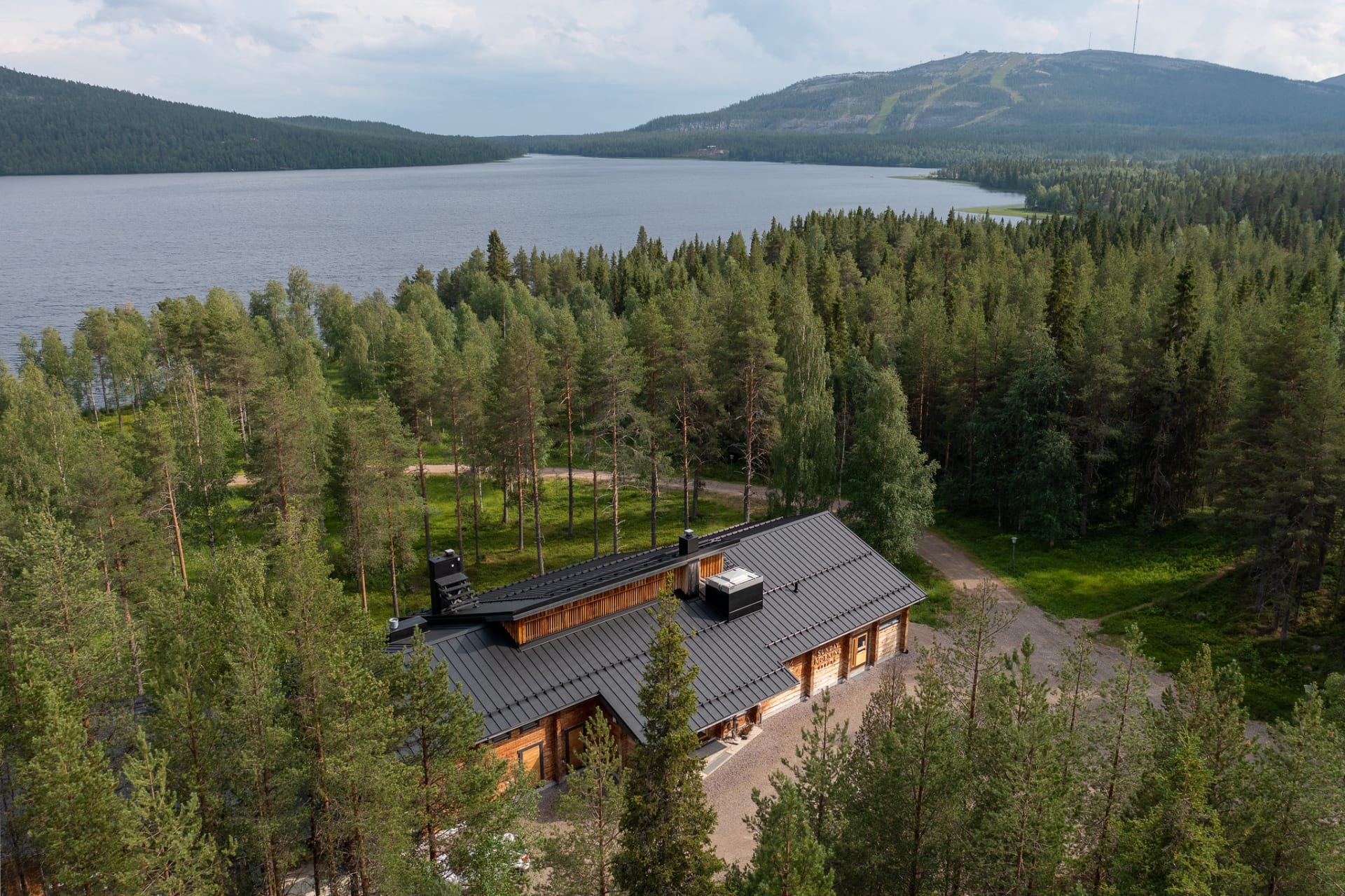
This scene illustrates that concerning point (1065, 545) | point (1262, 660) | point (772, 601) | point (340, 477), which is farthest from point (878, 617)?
point (340, 477)

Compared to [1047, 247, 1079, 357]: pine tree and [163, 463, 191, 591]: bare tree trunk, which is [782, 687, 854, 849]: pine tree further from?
[1047, 247, 1079, 357]: pine tree

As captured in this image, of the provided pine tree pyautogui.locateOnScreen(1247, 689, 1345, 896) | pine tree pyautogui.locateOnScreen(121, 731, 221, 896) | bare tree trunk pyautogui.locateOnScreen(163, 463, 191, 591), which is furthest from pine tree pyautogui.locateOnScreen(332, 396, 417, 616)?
pine tree pyautogui.locateOnScreen(1247, 689, 1345, 896)

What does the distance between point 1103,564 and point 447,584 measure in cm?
3169

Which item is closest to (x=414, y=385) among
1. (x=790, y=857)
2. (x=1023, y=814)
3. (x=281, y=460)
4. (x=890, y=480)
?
(x=281, y=460)

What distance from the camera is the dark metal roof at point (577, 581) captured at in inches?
1038

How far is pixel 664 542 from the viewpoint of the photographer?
47.3 meters

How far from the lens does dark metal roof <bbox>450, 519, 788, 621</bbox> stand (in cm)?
2638

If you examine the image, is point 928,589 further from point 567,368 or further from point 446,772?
point 446,772

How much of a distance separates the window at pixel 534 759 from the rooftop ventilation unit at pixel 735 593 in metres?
7.73

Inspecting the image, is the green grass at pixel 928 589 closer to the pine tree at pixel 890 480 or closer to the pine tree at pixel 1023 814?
the pine tree at pixel 890 480

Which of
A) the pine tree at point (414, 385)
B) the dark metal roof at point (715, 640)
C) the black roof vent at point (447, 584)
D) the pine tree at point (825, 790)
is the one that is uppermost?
Answer: the pine tree at point (414, 385)

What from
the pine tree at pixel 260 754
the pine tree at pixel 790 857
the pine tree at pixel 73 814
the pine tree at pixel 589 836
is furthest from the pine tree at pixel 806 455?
the pine tree at pixel 73 814

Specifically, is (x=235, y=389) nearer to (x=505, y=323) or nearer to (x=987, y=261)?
(x=505, y=323)

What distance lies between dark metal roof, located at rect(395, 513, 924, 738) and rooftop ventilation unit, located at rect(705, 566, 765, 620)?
1.09 feet
